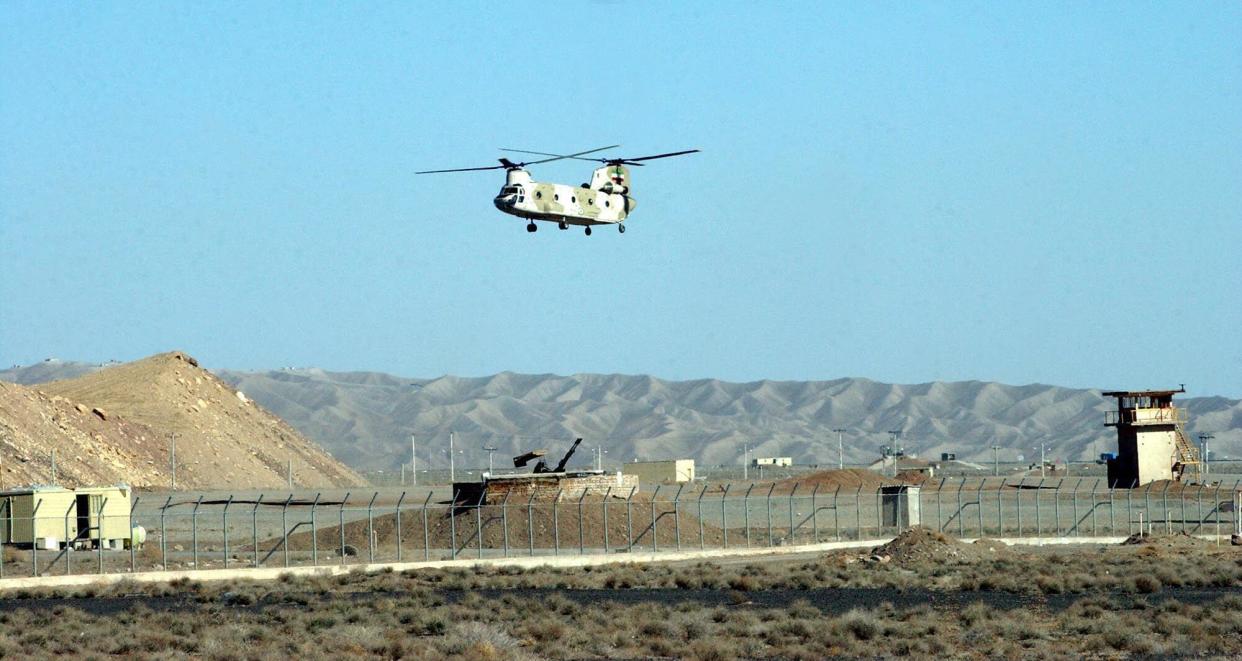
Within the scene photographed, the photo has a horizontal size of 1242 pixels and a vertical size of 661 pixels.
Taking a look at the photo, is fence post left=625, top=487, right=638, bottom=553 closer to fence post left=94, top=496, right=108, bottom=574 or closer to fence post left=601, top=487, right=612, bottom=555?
fence post left=601, top=487, right=612, bottom=555

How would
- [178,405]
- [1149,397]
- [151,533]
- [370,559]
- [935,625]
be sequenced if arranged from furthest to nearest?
[178,405], [1149,397], [151,533], [370,559], [935,625]

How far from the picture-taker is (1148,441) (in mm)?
100188

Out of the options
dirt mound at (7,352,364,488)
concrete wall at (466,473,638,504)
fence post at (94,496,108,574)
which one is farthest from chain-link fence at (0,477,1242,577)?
dirt mound at (7,352,364,488)

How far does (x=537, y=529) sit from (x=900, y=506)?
14.0m

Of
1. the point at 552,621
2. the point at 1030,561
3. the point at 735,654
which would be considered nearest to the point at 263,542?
the point at 1030,561

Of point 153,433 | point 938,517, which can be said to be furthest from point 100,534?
point 153,433

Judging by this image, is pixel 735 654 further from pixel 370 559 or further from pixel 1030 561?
pixel 370 559

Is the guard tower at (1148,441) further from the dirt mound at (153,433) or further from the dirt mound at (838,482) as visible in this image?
the dirt mound at (153,433)

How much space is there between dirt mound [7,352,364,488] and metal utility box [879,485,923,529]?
173ft

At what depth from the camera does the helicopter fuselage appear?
2431 inches

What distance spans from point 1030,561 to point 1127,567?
3.46m

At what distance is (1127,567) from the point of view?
4703 centimetres

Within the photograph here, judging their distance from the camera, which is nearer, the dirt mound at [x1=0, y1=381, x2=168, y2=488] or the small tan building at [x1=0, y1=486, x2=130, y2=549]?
the small tan building at [x1=0, y1=486, x2=130, y2=549]

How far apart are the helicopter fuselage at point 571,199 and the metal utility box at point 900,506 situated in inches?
563
